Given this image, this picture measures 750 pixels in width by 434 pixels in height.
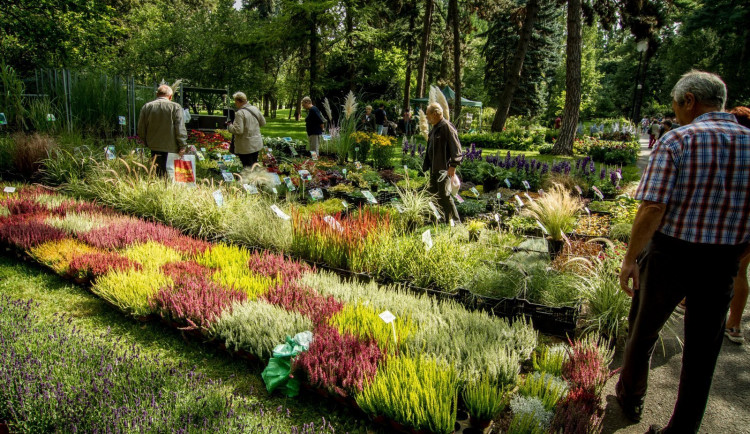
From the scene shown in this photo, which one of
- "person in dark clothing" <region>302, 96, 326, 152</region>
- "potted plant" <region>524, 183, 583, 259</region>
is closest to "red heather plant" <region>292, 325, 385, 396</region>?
"potted plant" <region>524, 183, 583, 259</region>

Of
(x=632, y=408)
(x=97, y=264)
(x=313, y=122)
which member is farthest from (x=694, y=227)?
(x=313, y=122)

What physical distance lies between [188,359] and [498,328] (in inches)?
86.1

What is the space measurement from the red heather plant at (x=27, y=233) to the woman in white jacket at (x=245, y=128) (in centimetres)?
331

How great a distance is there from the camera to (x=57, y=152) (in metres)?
8.12

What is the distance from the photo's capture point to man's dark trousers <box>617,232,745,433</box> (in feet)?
7.51

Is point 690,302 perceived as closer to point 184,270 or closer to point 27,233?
point 184,270

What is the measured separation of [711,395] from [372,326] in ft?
7.52

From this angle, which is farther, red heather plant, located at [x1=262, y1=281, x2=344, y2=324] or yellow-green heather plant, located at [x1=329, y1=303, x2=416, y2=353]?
red heather plant, located at [x1=262, y1=281, x2=344, y2=324]

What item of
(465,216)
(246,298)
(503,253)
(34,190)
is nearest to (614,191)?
(465,216)

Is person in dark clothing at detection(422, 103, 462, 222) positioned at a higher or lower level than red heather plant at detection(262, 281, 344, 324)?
higher

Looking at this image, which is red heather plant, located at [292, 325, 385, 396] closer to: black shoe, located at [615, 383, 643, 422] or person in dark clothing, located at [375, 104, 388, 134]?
black shoe, located at [615, 383, 643, 422]

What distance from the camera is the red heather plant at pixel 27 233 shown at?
4984 millimetres

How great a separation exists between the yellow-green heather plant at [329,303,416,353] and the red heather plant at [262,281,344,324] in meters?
0.12

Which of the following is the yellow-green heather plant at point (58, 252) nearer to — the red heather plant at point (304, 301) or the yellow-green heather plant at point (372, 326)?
the red heather plant at point (304, 301)
